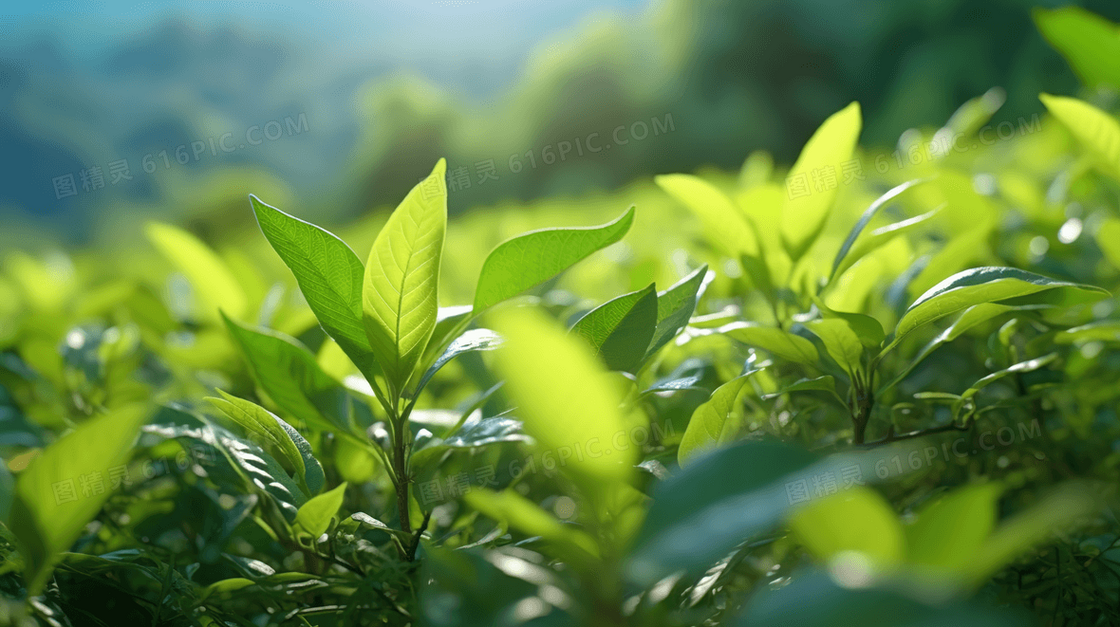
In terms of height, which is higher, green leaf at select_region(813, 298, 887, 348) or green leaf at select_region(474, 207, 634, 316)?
green leaf at select_region(474, 207, 634, 316)

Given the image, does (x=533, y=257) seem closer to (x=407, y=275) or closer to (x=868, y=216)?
(x=407, y=275)

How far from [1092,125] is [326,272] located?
0.57 metres

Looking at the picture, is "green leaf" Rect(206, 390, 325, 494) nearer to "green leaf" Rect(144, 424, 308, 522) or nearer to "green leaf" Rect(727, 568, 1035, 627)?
A: "green leaf" Rect(144, 424, 308, 522)

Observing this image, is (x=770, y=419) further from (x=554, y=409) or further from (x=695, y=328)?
(x=554, y=409)

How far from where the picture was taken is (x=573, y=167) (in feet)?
23.1

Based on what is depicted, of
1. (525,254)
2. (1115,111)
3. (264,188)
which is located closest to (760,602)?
(525,254)

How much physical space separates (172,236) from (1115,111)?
1.21 metres

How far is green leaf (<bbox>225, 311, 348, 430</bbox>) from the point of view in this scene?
41 cm

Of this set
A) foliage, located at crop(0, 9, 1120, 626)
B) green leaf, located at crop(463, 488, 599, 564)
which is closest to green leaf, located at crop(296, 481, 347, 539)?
foliage, located at crop(0, 9, 1120, 626)

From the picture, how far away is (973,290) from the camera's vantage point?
1.14 feet

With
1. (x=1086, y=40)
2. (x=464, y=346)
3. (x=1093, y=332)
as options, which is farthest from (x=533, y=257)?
(x=1086, y=40)

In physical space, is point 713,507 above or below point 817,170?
below

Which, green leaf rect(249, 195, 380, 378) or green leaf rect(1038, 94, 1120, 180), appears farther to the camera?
green leaf rect(1038, 94, 1120, 180)

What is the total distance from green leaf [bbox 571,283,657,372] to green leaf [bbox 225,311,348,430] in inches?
6.4
